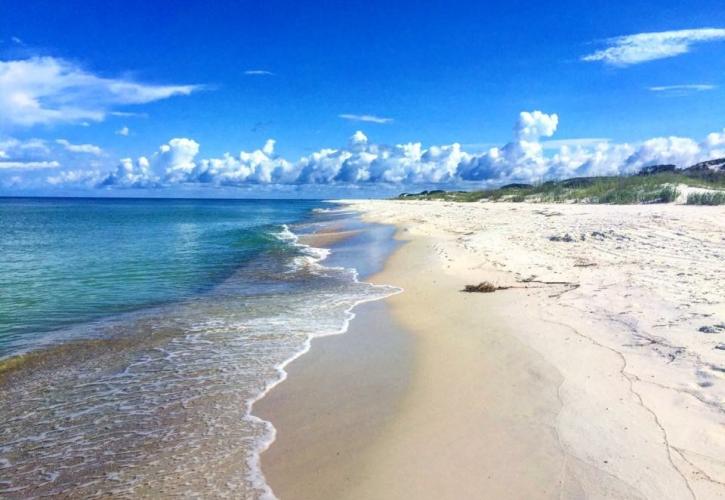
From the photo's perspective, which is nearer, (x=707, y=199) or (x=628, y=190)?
(x=707, y=199)

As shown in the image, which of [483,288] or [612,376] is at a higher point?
[612,376]

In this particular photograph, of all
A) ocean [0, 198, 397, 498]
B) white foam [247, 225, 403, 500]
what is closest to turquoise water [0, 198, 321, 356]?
ocean [0, 198, 397, 498]

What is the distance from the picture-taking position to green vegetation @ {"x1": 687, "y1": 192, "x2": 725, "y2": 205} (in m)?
29.2

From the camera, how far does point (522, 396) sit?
20.7ft

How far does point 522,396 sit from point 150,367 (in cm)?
615

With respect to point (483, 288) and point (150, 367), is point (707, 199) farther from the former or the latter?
point (150, 367)

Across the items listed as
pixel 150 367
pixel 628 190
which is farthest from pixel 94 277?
pixel 628 190

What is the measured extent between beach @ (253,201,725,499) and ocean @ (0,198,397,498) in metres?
0.60

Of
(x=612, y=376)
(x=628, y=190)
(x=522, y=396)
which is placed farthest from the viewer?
(x=628, y=190)

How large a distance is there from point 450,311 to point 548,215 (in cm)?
2363

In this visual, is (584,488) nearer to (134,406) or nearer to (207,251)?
(134,406)

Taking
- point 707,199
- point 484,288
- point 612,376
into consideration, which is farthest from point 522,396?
point 707,199

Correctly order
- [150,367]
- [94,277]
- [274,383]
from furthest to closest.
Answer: [94,277], [150,367], [274,383]

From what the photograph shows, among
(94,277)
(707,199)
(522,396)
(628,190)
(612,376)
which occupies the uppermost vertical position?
(628,190)
